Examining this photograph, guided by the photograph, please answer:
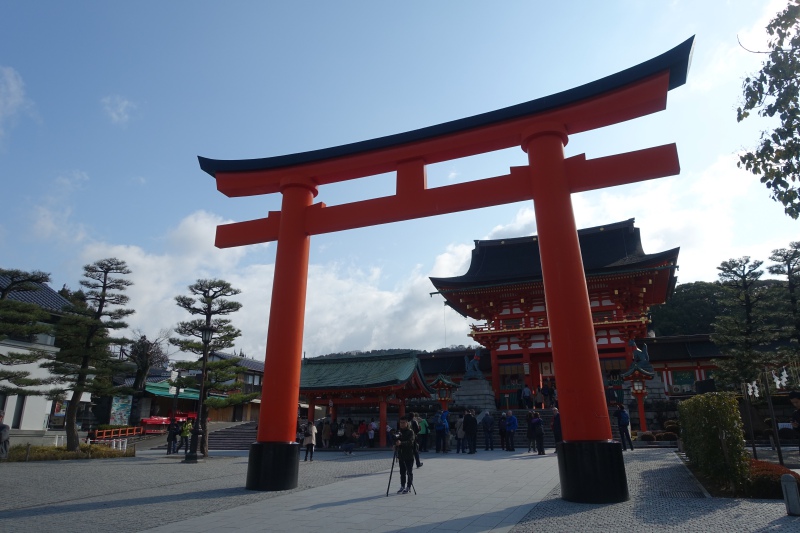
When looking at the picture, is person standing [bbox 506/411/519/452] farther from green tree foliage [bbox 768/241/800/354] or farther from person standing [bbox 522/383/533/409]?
green tree foliage [bbox 768/241/800/354]

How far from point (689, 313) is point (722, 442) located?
4661cm

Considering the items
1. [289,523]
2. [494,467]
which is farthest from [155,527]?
[494,467]

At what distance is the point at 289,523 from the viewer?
5914mm

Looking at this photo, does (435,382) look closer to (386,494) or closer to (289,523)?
(386,494)

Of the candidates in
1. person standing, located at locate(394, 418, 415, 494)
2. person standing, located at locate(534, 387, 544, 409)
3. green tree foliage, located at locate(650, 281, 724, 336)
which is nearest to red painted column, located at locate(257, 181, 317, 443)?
person standing, located at locate(394, 418, 415, 494)

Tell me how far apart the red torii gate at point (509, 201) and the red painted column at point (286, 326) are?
0.07 feet

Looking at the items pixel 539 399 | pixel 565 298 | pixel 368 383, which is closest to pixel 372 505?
pixel 565 298

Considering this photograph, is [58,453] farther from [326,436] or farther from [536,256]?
[536,256]

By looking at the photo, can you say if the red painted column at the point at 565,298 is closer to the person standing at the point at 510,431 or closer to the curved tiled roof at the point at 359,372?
the person standing at the point at 510,431

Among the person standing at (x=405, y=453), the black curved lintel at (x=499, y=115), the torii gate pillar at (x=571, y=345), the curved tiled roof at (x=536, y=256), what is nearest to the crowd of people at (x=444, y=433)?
the person standing at (x=405, y=453)

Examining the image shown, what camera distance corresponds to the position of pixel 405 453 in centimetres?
820

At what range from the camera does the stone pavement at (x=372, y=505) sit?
5.64m

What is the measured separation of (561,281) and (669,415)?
16637mm

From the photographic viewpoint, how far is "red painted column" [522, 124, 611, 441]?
6867 mm
